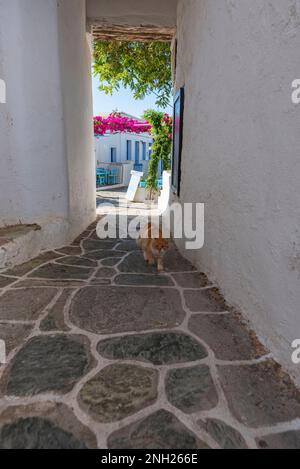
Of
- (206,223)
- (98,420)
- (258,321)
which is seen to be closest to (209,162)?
(206,223)

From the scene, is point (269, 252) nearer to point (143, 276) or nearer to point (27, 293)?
Result: point (143, 276)

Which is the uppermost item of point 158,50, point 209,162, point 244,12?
point 158,50

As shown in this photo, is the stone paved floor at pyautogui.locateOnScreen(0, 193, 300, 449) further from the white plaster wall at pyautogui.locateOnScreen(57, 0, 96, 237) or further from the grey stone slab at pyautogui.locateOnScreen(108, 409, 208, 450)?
the white plaster wall at pyautogui.locateOnScreen(57, 0, 96, 237)

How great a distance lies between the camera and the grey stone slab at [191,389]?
167 centimetres

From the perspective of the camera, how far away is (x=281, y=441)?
1.46 m

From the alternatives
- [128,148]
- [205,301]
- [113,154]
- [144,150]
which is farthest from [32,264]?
[144,150]

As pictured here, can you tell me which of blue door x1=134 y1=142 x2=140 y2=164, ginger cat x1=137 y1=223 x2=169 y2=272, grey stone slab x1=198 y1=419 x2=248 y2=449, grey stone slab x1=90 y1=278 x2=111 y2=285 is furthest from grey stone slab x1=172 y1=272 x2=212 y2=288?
blue door x1=134 y1=142 x2=140 y2=164

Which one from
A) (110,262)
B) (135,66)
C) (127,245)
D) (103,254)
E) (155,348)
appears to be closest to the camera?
(155,348)

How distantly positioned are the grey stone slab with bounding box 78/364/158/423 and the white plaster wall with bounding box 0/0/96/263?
2.52 m

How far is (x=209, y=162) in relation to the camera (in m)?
3.37

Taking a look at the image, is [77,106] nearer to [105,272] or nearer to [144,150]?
[105,272]

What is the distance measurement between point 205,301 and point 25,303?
6.10ft

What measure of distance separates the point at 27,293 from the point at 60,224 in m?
1.88

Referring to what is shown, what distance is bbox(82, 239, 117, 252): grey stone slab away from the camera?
16.3 ft
